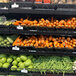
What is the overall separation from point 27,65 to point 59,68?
65 centimetres

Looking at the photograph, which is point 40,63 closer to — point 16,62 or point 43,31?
point 16,62

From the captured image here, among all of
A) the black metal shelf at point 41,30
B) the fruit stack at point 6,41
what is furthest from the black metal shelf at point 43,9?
the fruit stack at point 6,41

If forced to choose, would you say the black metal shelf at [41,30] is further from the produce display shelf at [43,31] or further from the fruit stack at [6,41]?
the fruit stack at [6,41]

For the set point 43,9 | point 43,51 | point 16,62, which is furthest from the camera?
point 16,62

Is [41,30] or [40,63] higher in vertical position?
[41,30]

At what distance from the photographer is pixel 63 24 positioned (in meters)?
1.70

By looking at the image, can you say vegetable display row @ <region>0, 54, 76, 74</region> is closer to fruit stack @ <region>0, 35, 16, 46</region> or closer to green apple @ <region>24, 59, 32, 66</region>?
green apple @ <region>24, 59, 32, 66</region>

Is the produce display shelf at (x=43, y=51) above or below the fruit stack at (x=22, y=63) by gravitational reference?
above

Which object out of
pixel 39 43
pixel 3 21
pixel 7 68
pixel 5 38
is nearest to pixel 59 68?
pixel 39 43

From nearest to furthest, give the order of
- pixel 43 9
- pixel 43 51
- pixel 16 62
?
1. pixel 43 9
2. pixel 43 51
3. pixel 16 62

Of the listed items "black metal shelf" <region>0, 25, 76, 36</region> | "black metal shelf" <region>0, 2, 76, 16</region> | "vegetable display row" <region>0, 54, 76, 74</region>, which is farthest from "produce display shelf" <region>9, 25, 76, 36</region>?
"vegetable display row" <region>0, 54, 76, 74</region>

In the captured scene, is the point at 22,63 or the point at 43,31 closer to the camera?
the point at 43,31

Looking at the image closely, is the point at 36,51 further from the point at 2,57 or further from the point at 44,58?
the point at 2,57

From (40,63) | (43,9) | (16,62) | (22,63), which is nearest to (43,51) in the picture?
(40,63)
